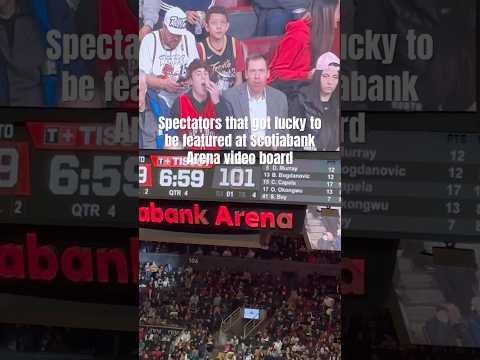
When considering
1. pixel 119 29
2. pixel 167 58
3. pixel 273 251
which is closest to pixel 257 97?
pixel 167 58

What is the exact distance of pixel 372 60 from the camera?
448cm

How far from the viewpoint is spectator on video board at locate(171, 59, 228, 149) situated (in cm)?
375

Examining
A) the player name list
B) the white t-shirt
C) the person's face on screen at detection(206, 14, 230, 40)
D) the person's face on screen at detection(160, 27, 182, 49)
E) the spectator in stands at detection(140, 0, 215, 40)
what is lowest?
the player name list

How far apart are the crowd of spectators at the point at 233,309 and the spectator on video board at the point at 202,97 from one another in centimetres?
84

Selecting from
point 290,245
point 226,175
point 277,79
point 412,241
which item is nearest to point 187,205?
point 226,175

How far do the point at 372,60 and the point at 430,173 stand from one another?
826 mm

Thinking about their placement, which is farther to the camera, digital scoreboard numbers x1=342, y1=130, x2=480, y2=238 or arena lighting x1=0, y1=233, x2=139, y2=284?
arena lighting x1=0, y1=233, x2=139, y2=284

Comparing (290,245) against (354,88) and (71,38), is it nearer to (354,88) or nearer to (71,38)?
(354,88)

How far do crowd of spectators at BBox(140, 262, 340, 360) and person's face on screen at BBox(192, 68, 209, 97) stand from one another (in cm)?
98

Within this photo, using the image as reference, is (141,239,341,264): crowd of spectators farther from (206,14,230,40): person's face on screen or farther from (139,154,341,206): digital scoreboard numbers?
(206,14,230,40): person's face on screen

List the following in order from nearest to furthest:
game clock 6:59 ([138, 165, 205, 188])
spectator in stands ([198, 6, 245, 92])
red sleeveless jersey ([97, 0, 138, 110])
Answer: spectator in stands ([198, 6, 245, 92]) → game clock 6:59 ([138, 165, 205, 188]) → red sleeveless jersey ([97, 0, 138, 110])

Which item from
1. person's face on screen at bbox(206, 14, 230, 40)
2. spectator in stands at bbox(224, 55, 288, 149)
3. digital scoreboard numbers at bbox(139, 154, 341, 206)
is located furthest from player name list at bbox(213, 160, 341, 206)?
person's face on screen at bbox(206, 14, 230, 40)

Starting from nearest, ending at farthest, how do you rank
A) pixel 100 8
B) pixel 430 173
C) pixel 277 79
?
pixel 277 79
pixel 430 173
pixel 100 8

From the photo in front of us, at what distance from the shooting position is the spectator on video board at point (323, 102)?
11.8 ft
